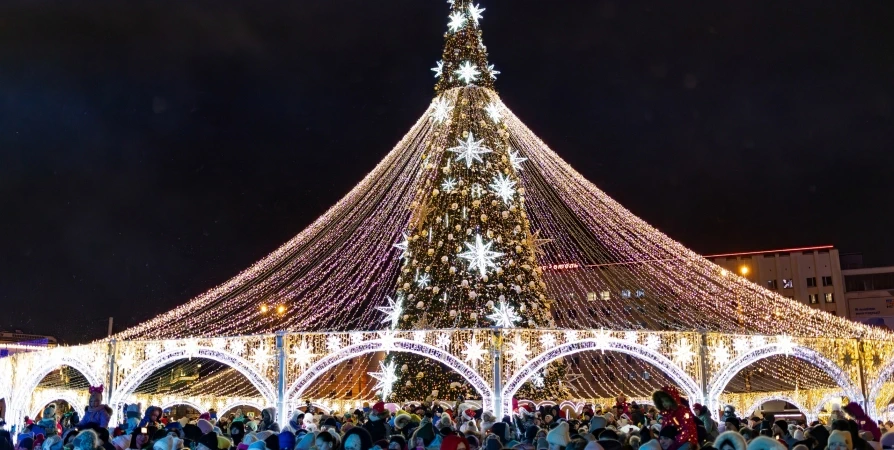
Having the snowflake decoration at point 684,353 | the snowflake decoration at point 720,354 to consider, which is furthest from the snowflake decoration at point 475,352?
the snowflake decoration at point 720,354

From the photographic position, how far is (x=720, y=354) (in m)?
20.8

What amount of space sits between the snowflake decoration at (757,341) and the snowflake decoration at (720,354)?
0.86m

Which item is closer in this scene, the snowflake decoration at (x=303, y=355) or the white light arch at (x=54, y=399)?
the snowflake decoration at (x=303, y=355)

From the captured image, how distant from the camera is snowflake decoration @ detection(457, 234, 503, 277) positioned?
2327 centimetres

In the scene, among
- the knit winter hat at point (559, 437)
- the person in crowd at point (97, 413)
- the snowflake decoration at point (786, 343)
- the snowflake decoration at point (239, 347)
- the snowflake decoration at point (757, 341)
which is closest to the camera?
the knit winter hat at point (559, 437)

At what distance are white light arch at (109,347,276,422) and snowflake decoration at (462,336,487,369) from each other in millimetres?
5238

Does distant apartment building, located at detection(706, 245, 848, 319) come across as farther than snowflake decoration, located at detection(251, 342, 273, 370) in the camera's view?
Yes

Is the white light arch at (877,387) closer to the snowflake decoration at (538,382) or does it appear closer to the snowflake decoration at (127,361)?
the snowflake decoration at (538,382)

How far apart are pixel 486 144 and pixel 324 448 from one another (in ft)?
61.1

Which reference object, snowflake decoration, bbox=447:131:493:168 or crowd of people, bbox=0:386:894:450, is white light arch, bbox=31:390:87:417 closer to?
crowd of people, bbox=0:386:894:450

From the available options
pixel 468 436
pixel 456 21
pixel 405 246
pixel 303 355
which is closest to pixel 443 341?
pixel 303 355

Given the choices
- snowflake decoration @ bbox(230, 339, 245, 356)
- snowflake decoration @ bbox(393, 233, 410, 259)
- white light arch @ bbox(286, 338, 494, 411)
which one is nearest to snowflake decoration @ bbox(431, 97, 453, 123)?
snowflake decoration @ bbox(393, 233, 410, 259)

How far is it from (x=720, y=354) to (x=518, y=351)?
5.56m

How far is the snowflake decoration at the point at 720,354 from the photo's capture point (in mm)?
20766
